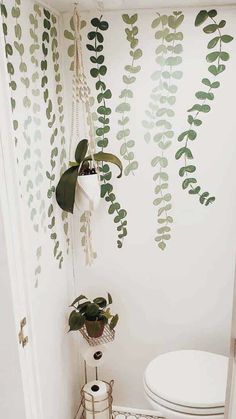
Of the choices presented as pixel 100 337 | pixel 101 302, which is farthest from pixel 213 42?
pixel 100 337

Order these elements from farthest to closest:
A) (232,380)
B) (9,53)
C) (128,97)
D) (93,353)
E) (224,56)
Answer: (93,353), (128,97), (224,56), (9,53), (232,380)

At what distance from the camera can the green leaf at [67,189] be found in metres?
1.56

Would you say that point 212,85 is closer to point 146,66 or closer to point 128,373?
point 146,66

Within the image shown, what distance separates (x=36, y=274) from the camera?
1.45 m

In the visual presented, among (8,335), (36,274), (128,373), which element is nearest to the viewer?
(8,335)

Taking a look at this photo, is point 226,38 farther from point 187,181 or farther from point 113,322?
point 113,322

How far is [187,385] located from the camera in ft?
5.08

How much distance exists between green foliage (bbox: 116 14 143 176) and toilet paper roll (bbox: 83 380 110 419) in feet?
3.58

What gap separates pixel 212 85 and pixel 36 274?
43.2 inches

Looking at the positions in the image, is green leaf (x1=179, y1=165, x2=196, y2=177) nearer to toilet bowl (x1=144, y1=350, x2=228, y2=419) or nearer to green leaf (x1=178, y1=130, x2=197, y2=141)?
green leaf (x1=178, y1=130, x2=197, y2=141)

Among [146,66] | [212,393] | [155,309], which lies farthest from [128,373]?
[146,66]

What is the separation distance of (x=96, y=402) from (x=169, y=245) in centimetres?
85

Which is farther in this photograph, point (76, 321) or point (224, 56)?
point (76, 321)

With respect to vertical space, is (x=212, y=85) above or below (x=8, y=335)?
above
